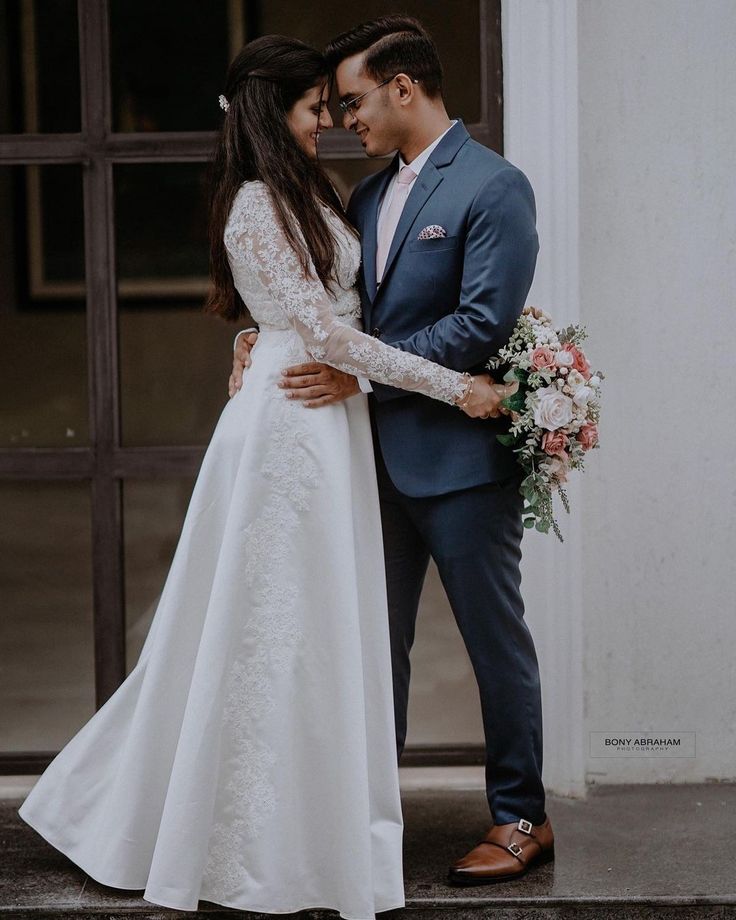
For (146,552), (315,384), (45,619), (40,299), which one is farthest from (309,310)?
(146,552)

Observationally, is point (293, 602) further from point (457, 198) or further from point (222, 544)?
point (457, 198)

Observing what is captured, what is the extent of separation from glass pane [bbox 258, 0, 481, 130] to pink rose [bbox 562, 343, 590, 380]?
1.11 metres

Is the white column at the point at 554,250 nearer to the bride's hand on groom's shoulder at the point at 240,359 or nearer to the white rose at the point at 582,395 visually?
the white rose at the point at 582,395

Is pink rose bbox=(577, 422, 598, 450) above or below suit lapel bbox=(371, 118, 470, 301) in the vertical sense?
below

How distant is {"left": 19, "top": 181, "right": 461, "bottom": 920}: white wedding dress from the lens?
90.1 inches

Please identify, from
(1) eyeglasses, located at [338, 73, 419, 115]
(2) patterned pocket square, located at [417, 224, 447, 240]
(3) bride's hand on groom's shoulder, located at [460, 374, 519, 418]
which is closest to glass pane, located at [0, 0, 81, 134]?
(1) eyeglasses, located at [338, 73, 419, 115]

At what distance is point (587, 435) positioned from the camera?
2355 millimetres

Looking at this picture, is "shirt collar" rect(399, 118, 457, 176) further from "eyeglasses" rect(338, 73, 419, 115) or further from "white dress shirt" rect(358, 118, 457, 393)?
"eyeglasses" rect(338, 73, 419, 115)

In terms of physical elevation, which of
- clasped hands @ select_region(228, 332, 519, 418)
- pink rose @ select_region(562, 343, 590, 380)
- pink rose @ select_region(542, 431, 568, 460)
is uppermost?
pink rose @ select_region(562, 343, 590, 380)

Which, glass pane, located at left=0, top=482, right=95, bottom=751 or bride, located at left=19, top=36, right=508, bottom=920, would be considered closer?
bride, located at left=19, top=36, right=508, bottom=920

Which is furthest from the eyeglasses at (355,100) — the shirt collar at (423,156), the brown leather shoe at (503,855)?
the brown leather shoe at (503,855)

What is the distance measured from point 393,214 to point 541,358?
502 mm

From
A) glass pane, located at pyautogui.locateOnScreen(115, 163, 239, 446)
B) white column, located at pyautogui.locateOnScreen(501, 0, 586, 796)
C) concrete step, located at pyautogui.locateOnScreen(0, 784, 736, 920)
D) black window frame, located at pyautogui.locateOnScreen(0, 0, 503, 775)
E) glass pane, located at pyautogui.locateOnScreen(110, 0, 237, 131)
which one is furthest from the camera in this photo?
glass pane, located at pyautogui.locateOnScreen(115, 163, 239, 446)

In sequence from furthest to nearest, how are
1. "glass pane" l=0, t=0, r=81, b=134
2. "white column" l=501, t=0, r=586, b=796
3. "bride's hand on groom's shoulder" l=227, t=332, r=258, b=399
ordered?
"glass pane" l=0, t=0, r=81, b=134 < "white column" l=501, t=0, r=586, b=796 < "bride's hand on groom's shoulder" l=227, t=332, r=258, b=399
